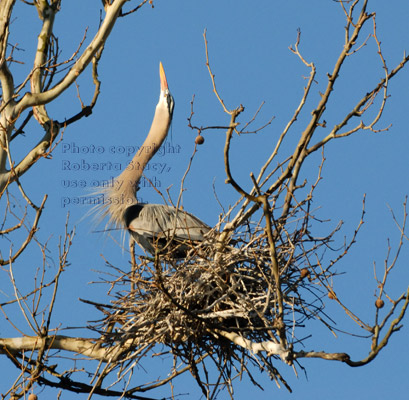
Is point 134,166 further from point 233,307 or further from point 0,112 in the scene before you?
point 233,307

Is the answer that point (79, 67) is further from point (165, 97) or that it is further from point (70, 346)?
point (165, 97)

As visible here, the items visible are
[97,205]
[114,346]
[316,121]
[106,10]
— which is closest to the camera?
[316,121]

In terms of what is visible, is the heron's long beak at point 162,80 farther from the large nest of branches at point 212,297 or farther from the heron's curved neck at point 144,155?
the large nest of branches at point 212,297

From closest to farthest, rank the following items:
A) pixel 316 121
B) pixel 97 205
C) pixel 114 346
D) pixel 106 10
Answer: pixel 316 121 → pixel 114 346 → pixel 106 10 → pixel 97 205

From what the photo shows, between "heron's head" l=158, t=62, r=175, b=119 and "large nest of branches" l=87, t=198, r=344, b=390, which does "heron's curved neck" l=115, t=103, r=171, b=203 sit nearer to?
"heron's head" l=158, t=62, r=175, b=119

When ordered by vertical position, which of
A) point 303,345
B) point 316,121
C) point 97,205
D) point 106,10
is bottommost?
point 303,345

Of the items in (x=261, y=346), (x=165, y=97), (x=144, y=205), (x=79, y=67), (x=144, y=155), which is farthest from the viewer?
(x=165, y=97)

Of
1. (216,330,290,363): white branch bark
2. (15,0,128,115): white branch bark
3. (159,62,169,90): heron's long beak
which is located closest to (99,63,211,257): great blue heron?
(159,62,169,90): heron's long beak

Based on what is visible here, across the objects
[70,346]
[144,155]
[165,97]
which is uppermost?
[165,97]

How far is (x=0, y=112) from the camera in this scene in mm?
6137

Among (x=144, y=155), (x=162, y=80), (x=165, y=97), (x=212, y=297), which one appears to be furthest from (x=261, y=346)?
(x=162, y=80)

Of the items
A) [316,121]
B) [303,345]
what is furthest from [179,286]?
[316,121]

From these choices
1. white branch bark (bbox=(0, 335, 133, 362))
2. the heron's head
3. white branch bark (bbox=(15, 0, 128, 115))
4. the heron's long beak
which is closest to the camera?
white branch bark (bbox=(0, 335, 133, 362))

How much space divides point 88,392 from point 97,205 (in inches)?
165
